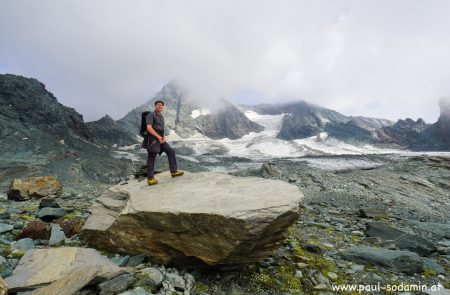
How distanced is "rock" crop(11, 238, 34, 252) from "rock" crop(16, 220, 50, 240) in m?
0.33

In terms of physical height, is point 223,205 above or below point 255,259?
above

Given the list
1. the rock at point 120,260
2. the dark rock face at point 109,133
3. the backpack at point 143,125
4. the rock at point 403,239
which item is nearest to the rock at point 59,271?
the rock at point 120,260

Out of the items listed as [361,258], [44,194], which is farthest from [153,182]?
[44,194]

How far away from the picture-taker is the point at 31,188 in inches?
677

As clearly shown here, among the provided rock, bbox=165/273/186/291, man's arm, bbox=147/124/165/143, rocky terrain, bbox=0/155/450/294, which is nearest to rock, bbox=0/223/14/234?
rocky terrain, bbox=0/155/450/294

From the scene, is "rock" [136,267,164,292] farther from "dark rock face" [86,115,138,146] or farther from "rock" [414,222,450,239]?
"dark rock face" [86,115,138,146]

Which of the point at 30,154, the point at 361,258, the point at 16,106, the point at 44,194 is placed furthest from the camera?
the point at 16,106

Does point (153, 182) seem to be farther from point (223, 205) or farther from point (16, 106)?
point (16, 106)

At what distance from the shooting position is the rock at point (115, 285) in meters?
5.54

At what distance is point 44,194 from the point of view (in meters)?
17.2

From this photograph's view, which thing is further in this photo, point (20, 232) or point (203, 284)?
point (20, 232)

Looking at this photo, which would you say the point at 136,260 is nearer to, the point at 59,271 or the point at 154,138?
the point at 59,271

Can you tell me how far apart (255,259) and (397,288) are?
3.17 metres

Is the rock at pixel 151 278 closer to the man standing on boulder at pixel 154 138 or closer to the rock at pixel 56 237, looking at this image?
the rock at pixel 56 237
